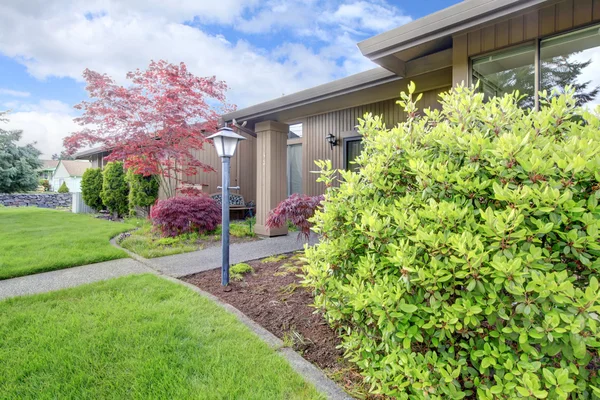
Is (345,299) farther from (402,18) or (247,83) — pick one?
(247,83)

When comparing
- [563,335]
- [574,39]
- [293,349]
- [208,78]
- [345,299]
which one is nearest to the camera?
[563,335]

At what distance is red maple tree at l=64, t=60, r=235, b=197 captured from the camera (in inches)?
283

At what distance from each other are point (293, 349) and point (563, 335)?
1.57m

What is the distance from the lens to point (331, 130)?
25.1 feet

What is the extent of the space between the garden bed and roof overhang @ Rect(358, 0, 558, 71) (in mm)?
2514

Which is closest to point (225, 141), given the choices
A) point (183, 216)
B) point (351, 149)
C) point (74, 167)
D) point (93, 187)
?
point (183, 216)

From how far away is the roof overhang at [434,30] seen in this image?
267 cm

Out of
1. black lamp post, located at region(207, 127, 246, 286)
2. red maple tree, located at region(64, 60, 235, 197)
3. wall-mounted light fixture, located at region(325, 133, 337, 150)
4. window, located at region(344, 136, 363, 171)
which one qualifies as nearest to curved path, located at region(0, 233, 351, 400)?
black lamp post, located at region(207, 127, 246, 286)

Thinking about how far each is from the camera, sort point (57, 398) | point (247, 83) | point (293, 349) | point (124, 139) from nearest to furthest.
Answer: point (57, 398) < point (293, 349) < point (124, 139) < point (247, 83)

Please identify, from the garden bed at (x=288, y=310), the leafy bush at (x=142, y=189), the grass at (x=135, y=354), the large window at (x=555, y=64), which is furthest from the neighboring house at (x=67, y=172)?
the large window at (x=555, y=64)

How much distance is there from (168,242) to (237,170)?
468 centimetres

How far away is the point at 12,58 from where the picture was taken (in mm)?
11234

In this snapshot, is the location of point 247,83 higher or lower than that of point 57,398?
higher

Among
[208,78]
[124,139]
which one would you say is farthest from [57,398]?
[208,78]
